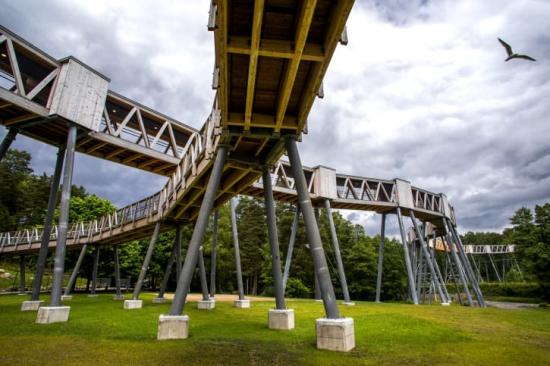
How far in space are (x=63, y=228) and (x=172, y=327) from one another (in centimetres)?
814

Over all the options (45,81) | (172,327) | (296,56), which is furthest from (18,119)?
(296,56)

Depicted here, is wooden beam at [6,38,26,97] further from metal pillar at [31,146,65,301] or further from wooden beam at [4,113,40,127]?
metal pillar at [31,146,65,301]

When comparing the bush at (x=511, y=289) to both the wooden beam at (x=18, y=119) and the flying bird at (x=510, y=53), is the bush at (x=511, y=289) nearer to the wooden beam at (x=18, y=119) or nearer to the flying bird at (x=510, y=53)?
the flying bird at (x=510, y=53)

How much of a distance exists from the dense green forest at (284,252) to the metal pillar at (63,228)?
31.9m

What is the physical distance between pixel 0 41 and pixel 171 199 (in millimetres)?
11205

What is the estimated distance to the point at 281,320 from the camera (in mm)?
10672

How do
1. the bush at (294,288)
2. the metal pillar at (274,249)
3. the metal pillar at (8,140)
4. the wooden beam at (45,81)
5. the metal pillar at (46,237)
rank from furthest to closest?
the bush at (294,288)
the metal pillar at (46,237)
the wooden beam at (45,81)
the metal pillar at (8,140)
the metal pillar at (274,249)

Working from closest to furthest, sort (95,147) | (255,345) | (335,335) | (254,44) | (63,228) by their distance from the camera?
(254,44)
(335,335)
(255,345)
(63,228)
(95,147)

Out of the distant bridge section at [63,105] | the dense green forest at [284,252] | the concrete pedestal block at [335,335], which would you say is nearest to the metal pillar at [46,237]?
the distant bridge section at [63,105]

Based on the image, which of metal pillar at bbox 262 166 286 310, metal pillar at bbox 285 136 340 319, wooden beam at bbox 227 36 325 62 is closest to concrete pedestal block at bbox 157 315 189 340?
metal pillar at bbox 262 166 286 310

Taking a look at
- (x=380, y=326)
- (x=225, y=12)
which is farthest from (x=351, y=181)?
(x=225, y=12)

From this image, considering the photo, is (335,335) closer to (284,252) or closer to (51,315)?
(51,315)

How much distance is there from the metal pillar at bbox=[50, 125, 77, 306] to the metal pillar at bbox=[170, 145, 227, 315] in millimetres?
6850

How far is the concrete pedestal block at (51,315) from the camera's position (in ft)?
38.7
